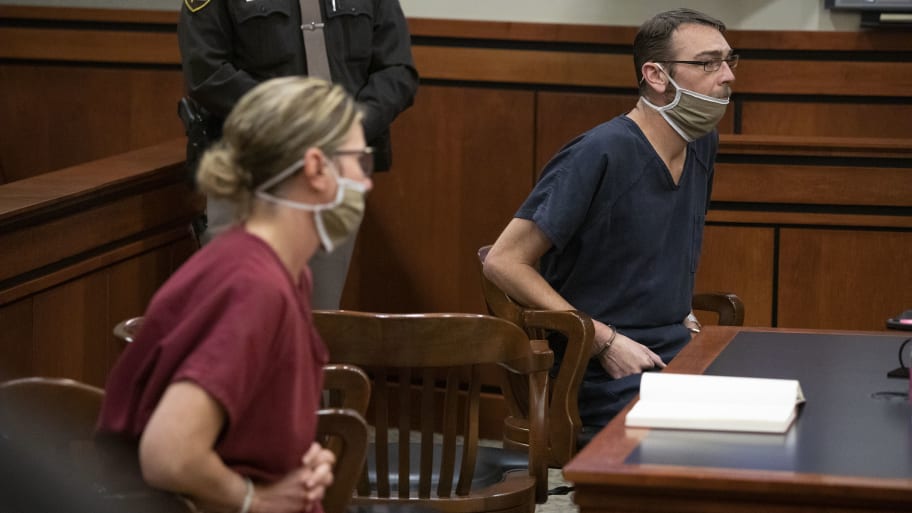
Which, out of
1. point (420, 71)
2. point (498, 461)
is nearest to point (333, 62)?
point (420, 71)

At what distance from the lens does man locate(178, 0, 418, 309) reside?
423 centimetres

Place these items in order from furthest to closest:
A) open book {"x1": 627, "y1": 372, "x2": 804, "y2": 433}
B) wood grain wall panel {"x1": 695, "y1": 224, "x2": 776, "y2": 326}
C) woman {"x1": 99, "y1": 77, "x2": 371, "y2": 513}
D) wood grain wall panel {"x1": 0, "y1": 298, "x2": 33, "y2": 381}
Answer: wood grain wall panel {"x1": 695, "y1": 224, "x2": 776, "y2": 326}, wood grain wall panel {"x1": 0, "y1": 298, "x2": 33, "y2": 381}, open book {"x1": 627, "y1": 372, "x2": 804, "y2": 433}, woman {"x1": 99, "y1": 77, "x2": 371, "y2": 513}

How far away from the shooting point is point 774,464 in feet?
6.97

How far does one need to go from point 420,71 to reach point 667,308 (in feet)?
6.18

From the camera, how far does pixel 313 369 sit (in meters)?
2.07

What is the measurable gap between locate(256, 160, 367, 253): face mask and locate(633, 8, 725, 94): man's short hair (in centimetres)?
175

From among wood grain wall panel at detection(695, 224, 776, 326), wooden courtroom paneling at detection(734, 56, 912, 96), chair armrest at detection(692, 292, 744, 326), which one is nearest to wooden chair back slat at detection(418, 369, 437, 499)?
chair armrest at detection(692, 292, 744, 326)

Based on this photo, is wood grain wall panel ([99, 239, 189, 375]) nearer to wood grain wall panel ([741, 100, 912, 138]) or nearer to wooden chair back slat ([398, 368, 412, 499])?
wooden chair back slat ([398, 368, 412, 499])

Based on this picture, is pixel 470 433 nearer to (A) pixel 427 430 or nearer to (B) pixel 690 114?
(A) pixel 427 430

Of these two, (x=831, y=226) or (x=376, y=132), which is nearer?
(x=376, y=132)

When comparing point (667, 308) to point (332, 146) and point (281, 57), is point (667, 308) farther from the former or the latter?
point (332, 146)

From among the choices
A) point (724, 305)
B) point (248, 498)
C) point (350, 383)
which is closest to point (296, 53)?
point (724, 305)

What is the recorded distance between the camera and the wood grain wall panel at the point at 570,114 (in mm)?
5027

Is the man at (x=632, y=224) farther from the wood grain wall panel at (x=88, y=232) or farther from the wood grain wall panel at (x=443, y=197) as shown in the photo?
the wood grain wall panel at (x=443, y=197)
